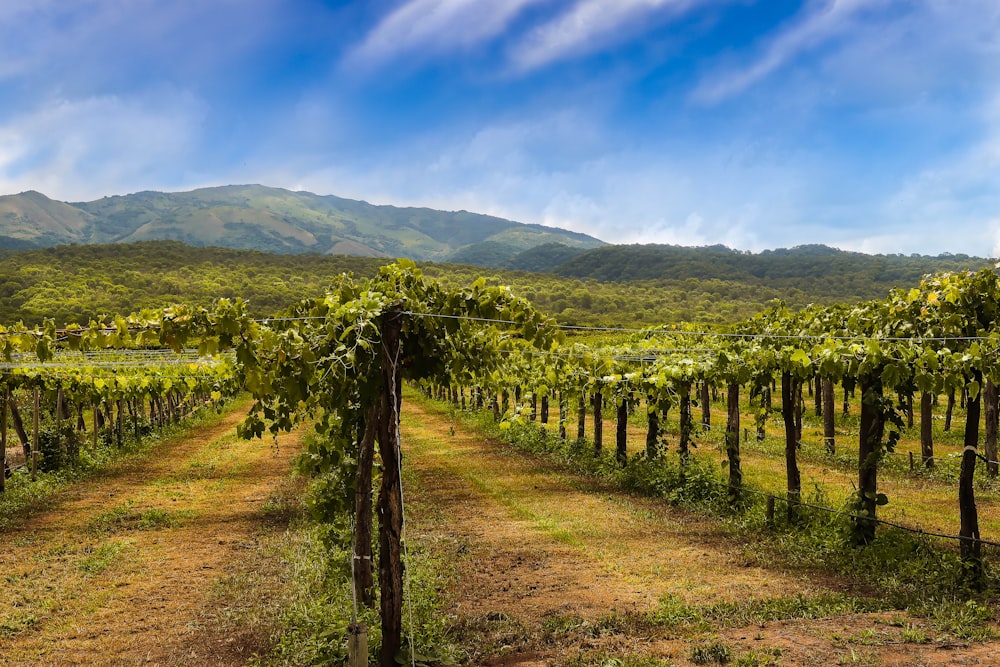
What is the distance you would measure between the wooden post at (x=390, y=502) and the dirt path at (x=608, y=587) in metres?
1.05

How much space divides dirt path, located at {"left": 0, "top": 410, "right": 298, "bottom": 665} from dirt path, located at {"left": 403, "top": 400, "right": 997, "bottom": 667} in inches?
109

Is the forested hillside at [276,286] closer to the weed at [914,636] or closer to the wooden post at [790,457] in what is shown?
the wooden post at [790,457]

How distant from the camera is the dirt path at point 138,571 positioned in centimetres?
691

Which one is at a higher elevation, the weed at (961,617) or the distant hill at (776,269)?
the distant hill at (776,269)

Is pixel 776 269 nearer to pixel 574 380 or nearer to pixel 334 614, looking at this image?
pixel 574 380

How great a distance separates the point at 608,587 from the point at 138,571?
23.1 feet

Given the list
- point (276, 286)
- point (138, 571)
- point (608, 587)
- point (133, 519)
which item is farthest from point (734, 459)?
point (276, 286)

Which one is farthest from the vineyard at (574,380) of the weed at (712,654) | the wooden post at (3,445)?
the weed at (712,654)

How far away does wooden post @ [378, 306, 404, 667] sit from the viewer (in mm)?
5477

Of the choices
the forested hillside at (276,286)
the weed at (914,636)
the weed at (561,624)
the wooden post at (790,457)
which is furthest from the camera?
the forested hillside at (276,286)

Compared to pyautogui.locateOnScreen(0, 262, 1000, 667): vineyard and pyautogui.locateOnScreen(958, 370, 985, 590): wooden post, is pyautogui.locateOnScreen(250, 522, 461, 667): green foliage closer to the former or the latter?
pyautogui.locateOnScreen(0, 262, 1000, 667): vineyard

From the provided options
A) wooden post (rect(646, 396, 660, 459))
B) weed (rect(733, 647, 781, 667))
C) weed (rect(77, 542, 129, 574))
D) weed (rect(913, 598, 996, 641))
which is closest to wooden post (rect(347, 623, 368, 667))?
weed (rect(733, 647, 781, 667))

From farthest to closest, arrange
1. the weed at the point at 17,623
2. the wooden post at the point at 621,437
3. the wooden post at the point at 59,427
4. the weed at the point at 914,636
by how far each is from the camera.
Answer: the wooden post at the point at 59,427, the wooden post at the point at 621,437, the weed at the point at 17,623, the weed at the point at 914,636

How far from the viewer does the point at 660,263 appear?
17662cm
